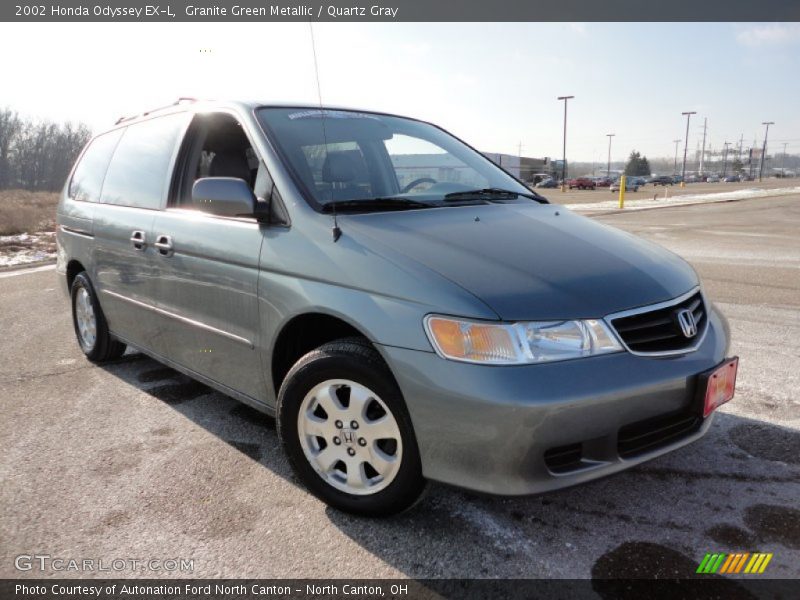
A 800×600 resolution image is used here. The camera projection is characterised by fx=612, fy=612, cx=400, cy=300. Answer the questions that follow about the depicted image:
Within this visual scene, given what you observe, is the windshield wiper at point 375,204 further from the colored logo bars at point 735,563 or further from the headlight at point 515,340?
the colored logo bars at point 735,563

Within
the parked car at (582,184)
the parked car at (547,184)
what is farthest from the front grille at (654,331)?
the parked car at (547,184)

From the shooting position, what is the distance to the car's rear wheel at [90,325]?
14.3 ft

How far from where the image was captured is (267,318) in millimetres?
2652

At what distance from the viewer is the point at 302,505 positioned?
8.51ft

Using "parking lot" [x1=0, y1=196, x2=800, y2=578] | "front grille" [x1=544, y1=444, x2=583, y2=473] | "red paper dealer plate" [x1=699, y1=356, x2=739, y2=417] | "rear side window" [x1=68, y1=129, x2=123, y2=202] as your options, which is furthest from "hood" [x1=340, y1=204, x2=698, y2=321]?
"rear side window" [x1=68, y1=129, x2=123, y2=202]

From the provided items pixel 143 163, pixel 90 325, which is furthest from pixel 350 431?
pixel 90 325

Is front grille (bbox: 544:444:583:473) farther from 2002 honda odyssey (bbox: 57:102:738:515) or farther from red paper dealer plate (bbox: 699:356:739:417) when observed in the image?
red paper dealer plate (bbox: 699:356:739:417)

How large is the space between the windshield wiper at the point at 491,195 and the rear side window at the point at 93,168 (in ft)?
8.52

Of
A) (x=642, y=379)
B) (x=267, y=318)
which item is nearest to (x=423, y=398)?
(x=642, y=379)

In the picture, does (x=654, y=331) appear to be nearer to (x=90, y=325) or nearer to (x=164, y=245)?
(x=164, y=245)

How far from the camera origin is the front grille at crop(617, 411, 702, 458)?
2.13 meters

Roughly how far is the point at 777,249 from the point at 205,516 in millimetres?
10266

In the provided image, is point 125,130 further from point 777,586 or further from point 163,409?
point 777,586

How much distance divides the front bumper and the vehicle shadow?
120 mm
